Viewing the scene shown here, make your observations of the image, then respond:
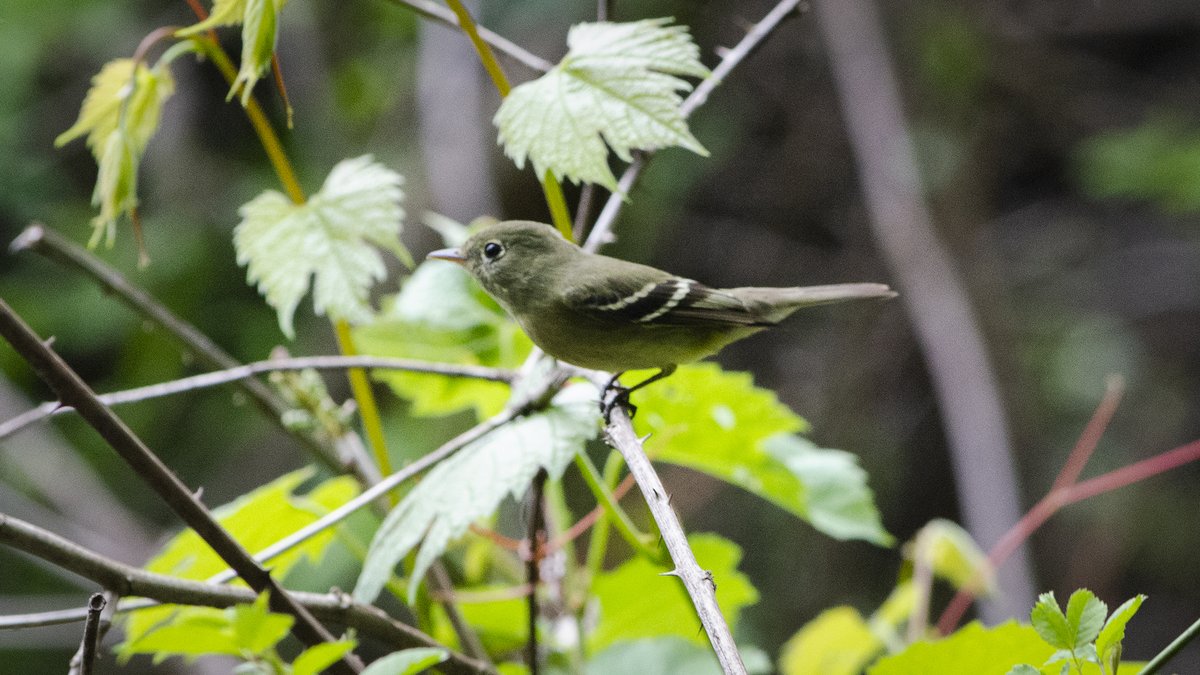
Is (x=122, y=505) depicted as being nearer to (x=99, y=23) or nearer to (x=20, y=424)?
(x=99, y=23)

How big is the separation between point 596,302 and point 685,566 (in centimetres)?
116

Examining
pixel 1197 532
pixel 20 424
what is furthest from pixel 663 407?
pixel 1197 532

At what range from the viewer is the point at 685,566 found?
0.92 metres

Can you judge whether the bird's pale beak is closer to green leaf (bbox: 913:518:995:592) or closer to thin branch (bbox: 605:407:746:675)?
thin branch (bbox: 605:407:746:675)

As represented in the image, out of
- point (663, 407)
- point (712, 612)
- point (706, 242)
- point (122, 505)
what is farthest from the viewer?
point (706, 242)

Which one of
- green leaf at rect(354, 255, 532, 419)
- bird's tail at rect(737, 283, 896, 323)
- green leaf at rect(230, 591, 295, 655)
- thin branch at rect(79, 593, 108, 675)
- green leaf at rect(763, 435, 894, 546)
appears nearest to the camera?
green leaf at rect(230, 591, 295, 655)

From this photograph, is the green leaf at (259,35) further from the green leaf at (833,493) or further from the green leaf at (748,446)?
the green leaf at (833,493)

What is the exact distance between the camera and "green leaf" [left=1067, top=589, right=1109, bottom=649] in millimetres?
796

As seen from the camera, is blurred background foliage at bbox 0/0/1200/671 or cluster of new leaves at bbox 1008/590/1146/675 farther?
blurred background foliage at bbox 0/0/1200/671

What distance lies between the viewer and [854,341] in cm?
582

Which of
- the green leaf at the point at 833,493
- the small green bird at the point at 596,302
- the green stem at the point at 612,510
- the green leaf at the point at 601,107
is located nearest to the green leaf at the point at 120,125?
the green leaf at the point at 601,107

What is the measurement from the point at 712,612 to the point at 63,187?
5.17 metres

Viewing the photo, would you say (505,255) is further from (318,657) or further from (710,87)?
(318,657)

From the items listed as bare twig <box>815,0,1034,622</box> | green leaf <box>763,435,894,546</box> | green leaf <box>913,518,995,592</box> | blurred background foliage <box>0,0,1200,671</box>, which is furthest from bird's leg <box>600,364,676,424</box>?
blurred background foliage <box>0,0,1200,671</box>
